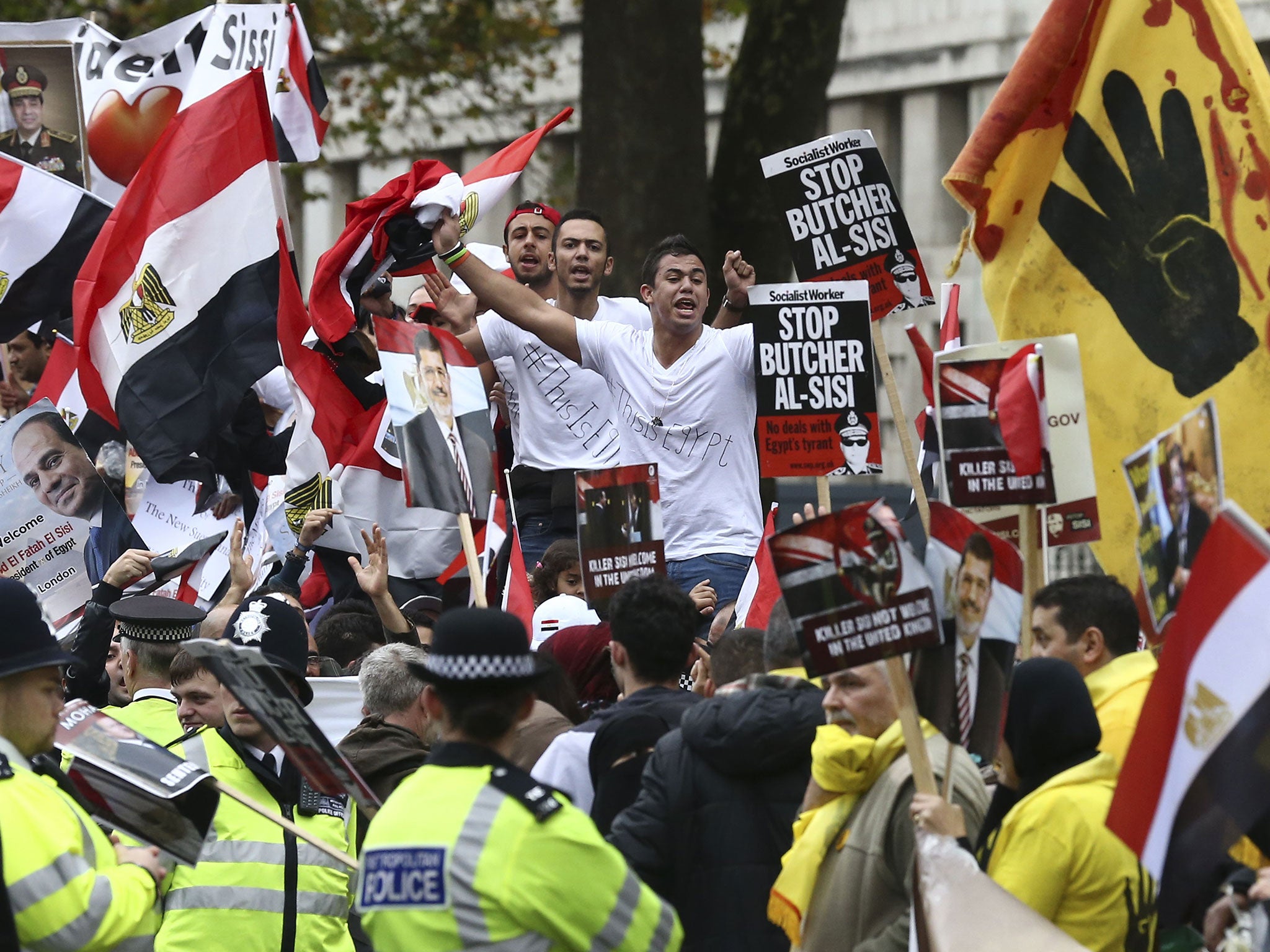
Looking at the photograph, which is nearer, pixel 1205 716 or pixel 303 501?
pixel 1205 716

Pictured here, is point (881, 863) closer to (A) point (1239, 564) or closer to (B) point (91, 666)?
(A) point (1239, 564)

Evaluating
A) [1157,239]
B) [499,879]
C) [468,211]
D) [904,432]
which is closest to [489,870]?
[499,879]

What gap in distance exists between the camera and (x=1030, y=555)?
5.64 metres

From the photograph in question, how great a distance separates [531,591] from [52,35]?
16.0ft

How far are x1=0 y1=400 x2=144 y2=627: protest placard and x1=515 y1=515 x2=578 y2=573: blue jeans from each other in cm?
174

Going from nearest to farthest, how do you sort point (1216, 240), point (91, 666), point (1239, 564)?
1. point (1239, 564)
2. point (1216, 240)
3. point (91, 666)

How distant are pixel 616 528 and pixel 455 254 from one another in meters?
1.59

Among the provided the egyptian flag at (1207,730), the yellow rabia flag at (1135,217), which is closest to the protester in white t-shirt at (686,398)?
the yellow rabia flag at (1135,217)

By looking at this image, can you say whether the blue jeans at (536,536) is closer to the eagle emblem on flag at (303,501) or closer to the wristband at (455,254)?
the eagle emblem on flag at (303,501)

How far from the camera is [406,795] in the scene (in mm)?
3971

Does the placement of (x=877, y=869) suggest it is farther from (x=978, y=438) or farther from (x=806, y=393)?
(x=806, y=393)

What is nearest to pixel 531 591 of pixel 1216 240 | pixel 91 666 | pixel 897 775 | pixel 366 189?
pixel 91 666

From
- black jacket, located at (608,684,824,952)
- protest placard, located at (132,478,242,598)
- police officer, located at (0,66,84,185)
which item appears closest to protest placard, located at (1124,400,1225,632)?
black jacket, located at (608,684,824,952)

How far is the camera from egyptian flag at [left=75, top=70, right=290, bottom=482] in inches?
341
